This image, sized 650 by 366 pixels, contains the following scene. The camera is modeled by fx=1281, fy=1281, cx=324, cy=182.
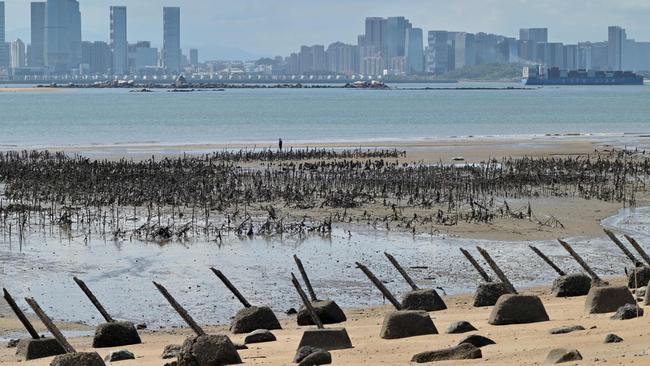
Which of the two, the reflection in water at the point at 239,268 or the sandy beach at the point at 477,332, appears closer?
the sandy beach at the point at 477,332

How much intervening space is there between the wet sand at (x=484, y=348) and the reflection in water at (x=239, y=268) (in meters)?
Result: 2.26

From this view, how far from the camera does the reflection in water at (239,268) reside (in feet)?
63.5

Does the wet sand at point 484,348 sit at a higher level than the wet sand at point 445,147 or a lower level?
higher

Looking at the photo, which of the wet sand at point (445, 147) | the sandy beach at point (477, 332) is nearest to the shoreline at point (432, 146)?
the wet sand at point (445, 147)

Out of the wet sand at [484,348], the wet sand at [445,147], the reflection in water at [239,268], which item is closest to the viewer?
the wet sand at [484,348]

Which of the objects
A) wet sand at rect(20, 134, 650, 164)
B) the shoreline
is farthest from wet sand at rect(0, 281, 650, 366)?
the shoreline

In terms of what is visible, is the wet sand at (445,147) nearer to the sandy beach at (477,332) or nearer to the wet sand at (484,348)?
the sandy beach at (477,332)

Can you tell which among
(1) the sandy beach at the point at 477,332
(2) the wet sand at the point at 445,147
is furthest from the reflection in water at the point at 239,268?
(2) the wet sand at the point at 445,147

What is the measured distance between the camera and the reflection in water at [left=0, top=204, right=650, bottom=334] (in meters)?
19.3

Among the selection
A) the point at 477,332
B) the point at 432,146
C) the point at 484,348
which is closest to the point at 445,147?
the point at 432,146

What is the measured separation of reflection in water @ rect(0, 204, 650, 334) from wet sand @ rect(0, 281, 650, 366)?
2.26 metres

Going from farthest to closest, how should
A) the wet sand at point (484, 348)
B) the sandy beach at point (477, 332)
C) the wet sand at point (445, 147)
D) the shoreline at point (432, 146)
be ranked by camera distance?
the shoreline at point (432, 146)
the wet sand at point (445, 147)
the sandy beach at point (477, 332)
the wet sand at point (484, 348)

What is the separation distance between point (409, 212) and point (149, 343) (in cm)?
1449

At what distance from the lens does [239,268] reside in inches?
886
